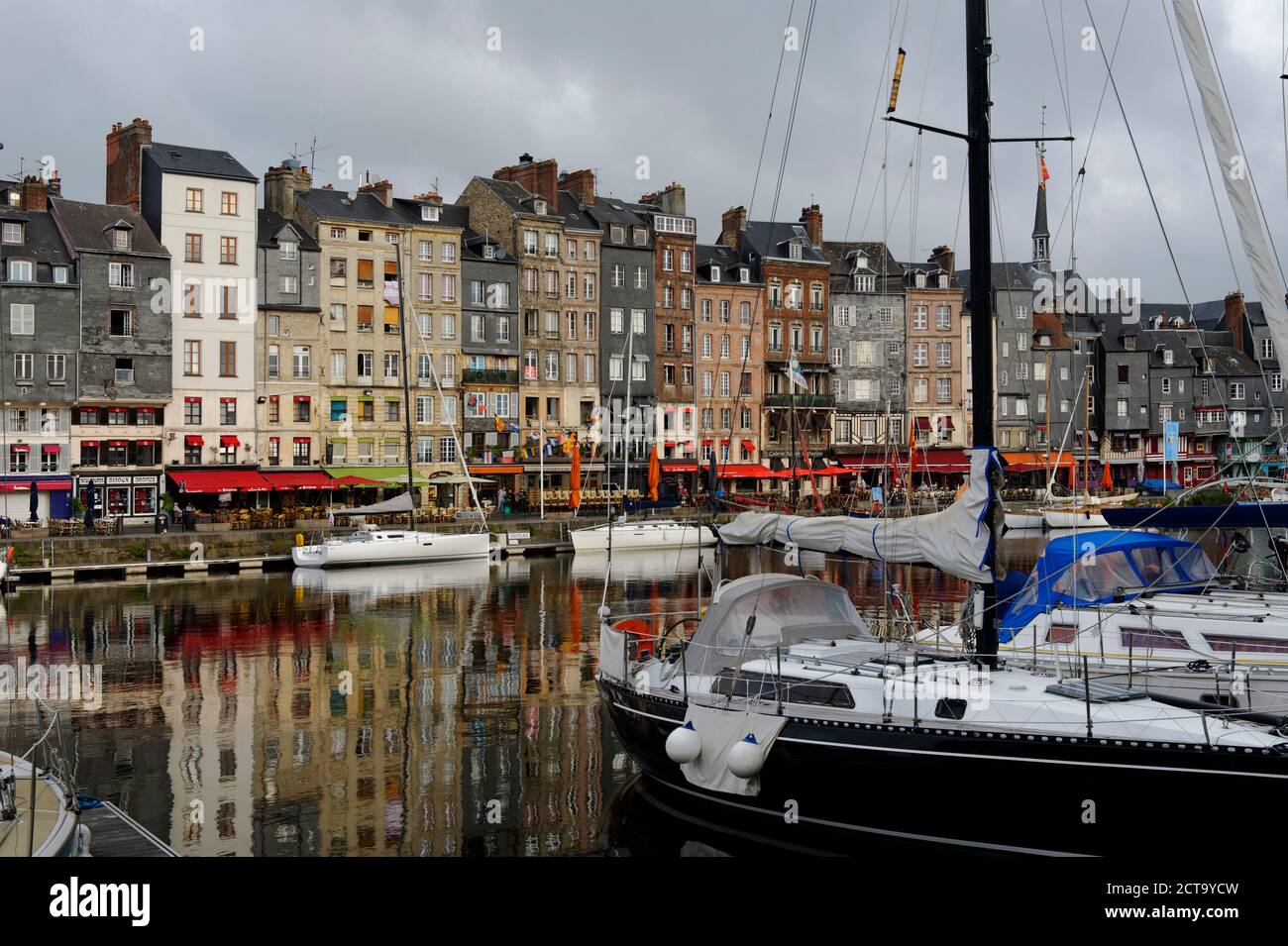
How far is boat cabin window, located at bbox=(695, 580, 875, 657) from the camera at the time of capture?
16.8 meters

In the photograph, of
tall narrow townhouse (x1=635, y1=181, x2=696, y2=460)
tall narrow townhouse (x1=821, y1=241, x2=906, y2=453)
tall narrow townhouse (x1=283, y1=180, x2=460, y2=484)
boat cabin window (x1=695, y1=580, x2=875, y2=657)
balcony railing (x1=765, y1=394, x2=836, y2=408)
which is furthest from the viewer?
tall narrow townhouse (x1=821, y1=241, x2=906, y2=453)

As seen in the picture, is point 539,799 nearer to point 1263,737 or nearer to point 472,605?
point 1263,737

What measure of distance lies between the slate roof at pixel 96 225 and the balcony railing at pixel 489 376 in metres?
17.5

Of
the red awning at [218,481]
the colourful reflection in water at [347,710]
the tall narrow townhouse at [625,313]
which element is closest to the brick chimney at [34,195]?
the red awning at [218,481]

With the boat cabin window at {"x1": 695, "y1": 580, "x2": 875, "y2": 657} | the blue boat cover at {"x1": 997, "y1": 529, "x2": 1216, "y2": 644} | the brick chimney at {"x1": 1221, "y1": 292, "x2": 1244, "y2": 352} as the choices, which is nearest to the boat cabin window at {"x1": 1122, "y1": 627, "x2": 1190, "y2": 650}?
the blue boat cover at {"x1": 997, "y1": 529, "x2": 1216, "y2": 644}

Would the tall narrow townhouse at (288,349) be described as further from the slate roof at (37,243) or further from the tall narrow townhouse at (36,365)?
→ the slate roof at (37,243)

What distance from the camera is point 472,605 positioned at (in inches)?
1576

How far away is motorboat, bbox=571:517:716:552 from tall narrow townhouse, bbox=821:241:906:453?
27705 millimetres

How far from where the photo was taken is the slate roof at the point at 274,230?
65.2 m

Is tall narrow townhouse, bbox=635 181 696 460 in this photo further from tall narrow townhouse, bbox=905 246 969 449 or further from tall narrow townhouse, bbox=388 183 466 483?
tall narrow townhouse, bbox=905 246 969 449

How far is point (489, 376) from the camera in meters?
71.8

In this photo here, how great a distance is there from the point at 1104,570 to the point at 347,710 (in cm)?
1456

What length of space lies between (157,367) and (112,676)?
119ft

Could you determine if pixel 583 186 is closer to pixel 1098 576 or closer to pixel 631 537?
pixel 631 537
